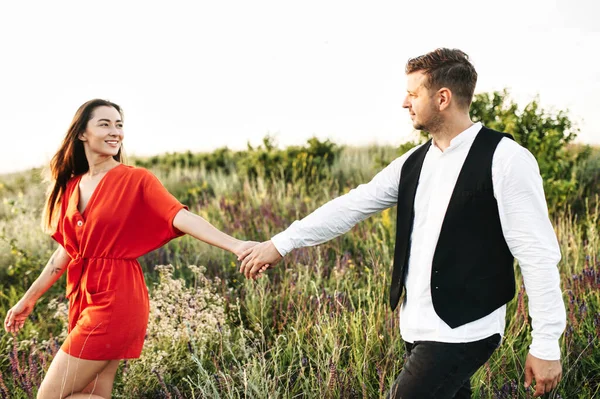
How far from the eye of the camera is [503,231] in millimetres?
2338

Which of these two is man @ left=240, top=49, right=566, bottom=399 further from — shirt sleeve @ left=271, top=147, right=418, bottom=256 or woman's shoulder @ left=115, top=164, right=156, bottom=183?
woman's shoulder @ left=115, top=164, right=156, bottom=183

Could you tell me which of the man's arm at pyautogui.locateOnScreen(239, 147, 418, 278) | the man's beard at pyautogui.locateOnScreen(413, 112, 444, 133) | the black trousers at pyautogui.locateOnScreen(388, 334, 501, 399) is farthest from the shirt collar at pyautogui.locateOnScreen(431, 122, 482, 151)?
the black trousers at pyautogui.locateOnScreen(388, 334, 501, 399)

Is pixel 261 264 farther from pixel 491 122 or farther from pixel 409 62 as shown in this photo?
pixel 491 122

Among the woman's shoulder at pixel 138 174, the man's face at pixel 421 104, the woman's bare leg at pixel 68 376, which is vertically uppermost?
the man's face at pixel 421 104

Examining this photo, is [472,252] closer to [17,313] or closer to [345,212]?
[345,212]

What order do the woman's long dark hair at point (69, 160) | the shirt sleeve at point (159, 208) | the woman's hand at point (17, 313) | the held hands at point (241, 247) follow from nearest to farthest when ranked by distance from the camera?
1. the shirt sleeve at point (159, 208)
2. the held hands at point (241, 247)
3. the woman's long dark hair at point (69, 160)
4. the woman's hand at point (17, 313)

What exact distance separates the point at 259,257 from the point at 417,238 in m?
1.03

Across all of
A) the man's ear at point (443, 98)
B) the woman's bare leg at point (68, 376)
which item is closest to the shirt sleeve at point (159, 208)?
the woman's bare leg at point (68, 376)

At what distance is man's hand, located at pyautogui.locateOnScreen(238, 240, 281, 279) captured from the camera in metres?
3.20

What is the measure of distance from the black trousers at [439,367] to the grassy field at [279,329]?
677mm

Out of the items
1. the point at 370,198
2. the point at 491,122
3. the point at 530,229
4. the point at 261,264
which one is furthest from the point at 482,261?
the point at 491,122

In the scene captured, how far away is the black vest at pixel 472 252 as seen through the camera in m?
2.38

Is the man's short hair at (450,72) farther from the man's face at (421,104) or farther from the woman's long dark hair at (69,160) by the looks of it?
the woman's long dark hair at (69,160)

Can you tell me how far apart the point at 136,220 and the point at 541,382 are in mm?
2184
